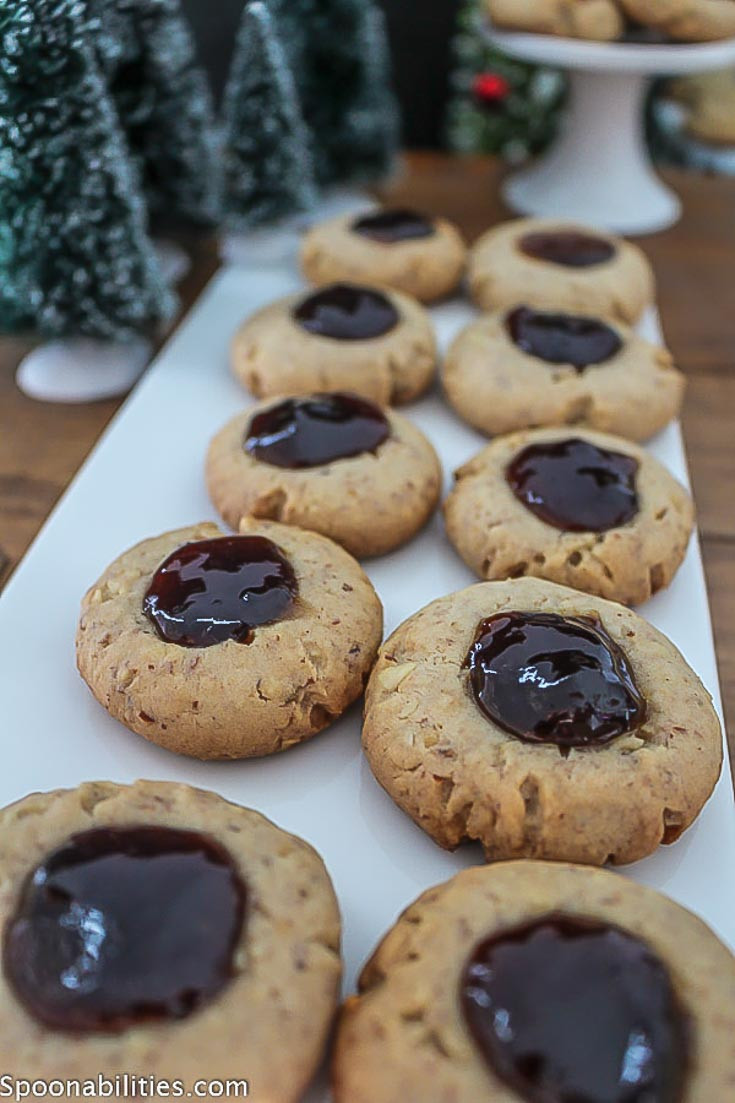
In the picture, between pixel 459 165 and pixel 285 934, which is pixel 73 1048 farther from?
pixel 459 165

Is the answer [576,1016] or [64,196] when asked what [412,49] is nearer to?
[64,196]

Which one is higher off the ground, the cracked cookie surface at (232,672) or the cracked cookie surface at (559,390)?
the cracked cookie surface at (232,672)

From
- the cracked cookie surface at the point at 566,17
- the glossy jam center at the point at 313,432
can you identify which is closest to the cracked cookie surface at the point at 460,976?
the glossy jam center at the point at 313,432

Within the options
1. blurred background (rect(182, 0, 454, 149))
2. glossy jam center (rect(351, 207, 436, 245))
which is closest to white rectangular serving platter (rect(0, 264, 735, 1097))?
glossy jam center (rect(351, 207, 436, 245))

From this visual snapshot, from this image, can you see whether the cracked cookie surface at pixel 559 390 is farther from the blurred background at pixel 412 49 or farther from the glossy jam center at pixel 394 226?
the blurred background at pixel 412 49

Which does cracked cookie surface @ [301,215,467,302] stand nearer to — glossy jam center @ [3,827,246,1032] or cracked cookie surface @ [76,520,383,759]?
cracked cookie surface @ [76,520,383,759]

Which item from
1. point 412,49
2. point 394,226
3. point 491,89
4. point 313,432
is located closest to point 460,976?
point 313,432
